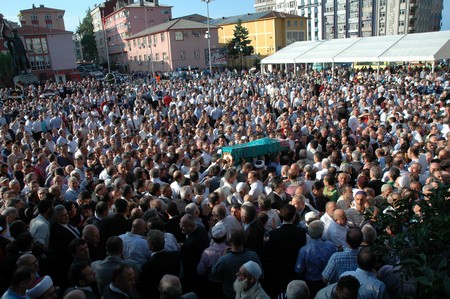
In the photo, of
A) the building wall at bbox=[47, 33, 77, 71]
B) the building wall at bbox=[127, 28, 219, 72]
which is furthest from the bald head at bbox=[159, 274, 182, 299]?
the building wall at bbox=[47, 33, 77, 71]

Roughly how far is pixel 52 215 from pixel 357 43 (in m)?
27.9

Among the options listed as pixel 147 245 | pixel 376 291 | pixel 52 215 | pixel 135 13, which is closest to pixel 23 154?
pixel 52 215

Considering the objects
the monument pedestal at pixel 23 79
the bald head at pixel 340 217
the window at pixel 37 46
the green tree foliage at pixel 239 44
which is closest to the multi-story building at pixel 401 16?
the green tree foliage at pixel 239 44

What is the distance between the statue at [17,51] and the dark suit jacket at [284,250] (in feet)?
78.7

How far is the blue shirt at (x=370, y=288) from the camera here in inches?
122

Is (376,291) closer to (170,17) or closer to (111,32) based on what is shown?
(170,17)

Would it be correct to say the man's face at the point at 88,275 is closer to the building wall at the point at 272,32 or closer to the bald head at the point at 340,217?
the bald head at the point at 340,217

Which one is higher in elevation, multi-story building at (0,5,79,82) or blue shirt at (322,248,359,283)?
multi-story building at (0,5,79,82)

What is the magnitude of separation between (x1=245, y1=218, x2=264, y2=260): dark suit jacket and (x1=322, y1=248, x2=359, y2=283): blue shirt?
913 mm

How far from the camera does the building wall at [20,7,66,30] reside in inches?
2781

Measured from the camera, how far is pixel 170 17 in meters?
70.7

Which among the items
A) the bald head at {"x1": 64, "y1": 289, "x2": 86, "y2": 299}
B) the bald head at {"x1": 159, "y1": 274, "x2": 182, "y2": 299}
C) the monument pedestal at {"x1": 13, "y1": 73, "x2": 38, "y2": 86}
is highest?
the monument pedestal at {"x1": 13, "y1": 73, "x2": 38, "y2": 86}

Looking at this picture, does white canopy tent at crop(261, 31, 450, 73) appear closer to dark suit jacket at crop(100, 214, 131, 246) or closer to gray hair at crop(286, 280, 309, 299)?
dark suit jacket at crop(100, 214, 131, 246)

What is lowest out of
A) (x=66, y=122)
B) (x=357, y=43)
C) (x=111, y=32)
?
(x=66, y=122)
